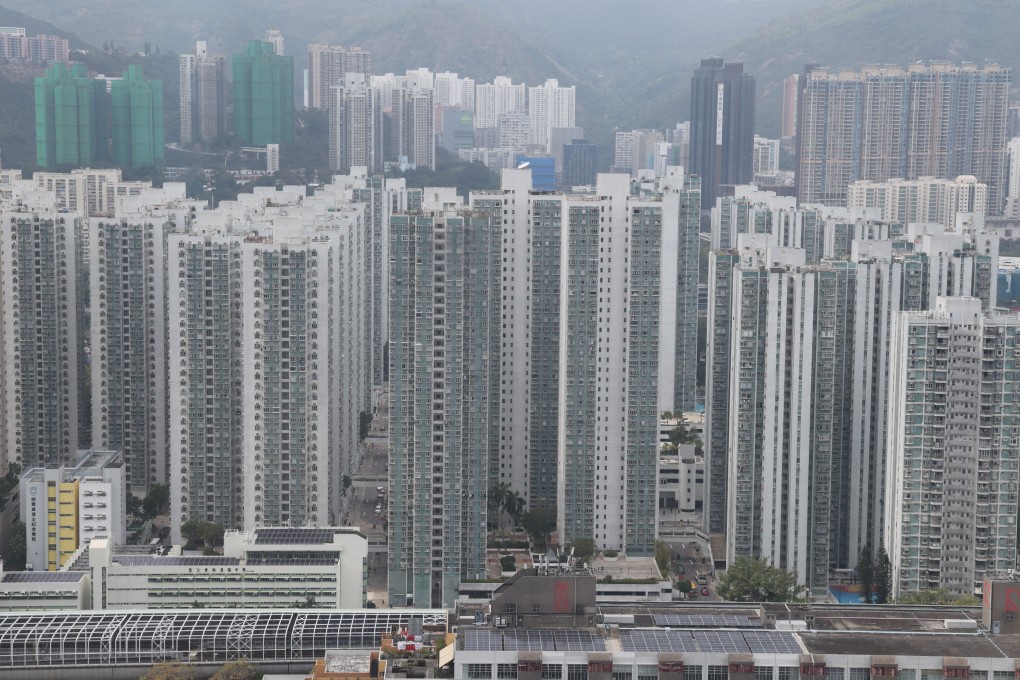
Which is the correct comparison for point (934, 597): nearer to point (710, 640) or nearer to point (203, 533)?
point (710, 640)

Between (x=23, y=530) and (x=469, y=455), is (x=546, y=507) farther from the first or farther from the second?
(x=23, y=530)

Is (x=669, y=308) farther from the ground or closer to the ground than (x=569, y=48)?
closer to the ground

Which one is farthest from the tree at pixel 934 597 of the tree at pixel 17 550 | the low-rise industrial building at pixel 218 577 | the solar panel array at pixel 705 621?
the tree at pixel 17 550

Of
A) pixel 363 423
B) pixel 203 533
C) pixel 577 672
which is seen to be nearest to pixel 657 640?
pixel 577 672

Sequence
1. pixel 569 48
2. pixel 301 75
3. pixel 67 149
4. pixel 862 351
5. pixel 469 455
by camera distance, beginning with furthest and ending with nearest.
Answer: pixel 569 48
pixel 301 75
pixel 67 149
pixel 862 351
pixel 469 455

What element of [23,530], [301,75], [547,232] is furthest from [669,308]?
[301,75]

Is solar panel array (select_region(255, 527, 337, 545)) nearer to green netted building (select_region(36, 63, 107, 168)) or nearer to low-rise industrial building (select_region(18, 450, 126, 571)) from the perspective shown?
low-rise industrial building (select_region(18, 450, 126, 571))
